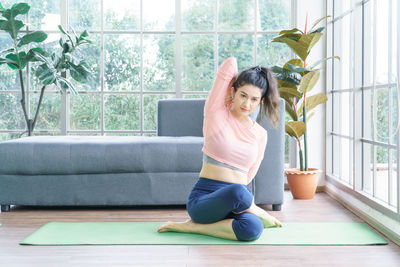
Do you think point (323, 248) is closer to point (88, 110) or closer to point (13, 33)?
point (88, 110)

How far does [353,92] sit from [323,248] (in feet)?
4.50

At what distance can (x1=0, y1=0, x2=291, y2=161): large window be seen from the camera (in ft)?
14.0

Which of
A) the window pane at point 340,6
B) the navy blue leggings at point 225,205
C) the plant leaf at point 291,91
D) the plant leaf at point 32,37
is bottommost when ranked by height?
the navy blue leggings at point 225,205

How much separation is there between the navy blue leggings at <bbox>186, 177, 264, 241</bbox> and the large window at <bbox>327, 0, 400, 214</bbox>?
787 millimetres

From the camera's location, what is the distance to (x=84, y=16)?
4.32 metres

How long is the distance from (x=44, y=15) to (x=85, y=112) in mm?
962

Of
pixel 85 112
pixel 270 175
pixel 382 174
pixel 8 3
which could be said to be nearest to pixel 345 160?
pixel 382 174

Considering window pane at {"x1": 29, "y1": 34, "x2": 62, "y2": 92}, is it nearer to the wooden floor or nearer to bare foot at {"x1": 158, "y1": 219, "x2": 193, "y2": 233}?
the wooden floor

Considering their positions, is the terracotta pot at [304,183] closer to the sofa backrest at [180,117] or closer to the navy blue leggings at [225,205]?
the sofa backrest at [180,117]

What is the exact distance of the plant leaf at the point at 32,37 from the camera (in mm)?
4008

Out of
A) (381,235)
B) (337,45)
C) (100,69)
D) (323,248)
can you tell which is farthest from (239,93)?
(100,69)

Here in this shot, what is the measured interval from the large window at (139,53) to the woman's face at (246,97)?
195cm

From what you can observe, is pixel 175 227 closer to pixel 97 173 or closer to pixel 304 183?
pixel 97 173

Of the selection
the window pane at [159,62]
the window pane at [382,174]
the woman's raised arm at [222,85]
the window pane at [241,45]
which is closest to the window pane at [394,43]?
the window pane at [382,174]
